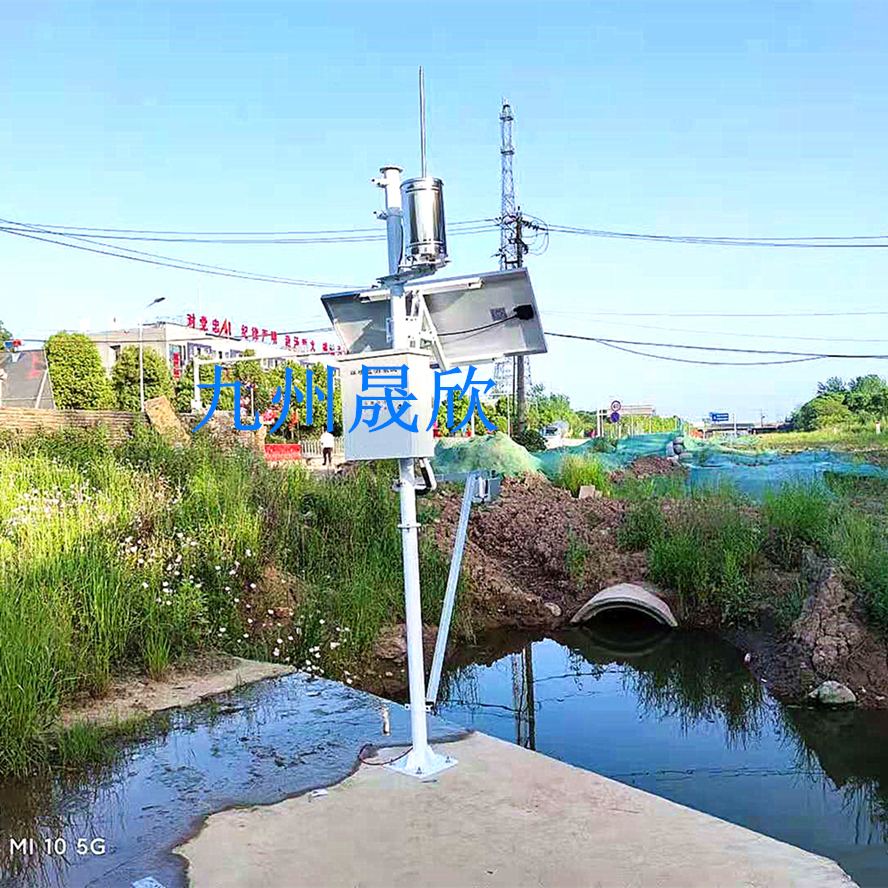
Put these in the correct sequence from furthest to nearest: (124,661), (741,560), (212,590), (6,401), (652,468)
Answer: (6,401) → (652,468) → (741,560) → (212,590) → (124,661)

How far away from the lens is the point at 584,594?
7383 mm

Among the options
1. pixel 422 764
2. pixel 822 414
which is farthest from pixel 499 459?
pixel 822 414

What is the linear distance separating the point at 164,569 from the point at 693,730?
3.26 meters

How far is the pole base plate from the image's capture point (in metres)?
2.88

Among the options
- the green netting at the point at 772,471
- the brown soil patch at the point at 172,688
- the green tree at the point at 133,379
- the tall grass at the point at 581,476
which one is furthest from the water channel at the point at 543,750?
the green tree at the point at 133,379

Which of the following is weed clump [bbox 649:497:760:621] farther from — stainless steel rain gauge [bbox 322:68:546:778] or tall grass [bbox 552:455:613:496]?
stainless steel rain gauge [bbox 322:68:546:778]

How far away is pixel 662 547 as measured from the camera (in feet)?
23.9

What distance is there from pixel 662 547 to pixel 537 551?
118 centimetres

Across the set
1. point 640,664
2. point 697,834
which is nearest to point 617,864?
point 697,834

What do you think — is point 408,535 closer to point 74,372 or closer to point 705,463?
point 705,463

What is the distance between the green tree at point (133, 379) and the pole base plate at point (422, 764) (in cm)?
2479

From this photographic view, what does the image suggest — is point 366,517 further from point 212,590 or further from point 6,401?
point 6,401

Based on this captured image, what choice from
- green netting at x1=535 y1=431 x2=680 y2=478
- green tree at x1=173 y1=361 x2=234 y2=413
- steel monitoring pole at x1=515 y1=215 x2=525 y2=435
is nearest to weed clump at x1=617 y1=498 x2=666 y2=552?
green netting at x1=535 y1=431 x2=680 y2=478

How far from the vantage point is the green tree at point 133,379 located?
26234mm
